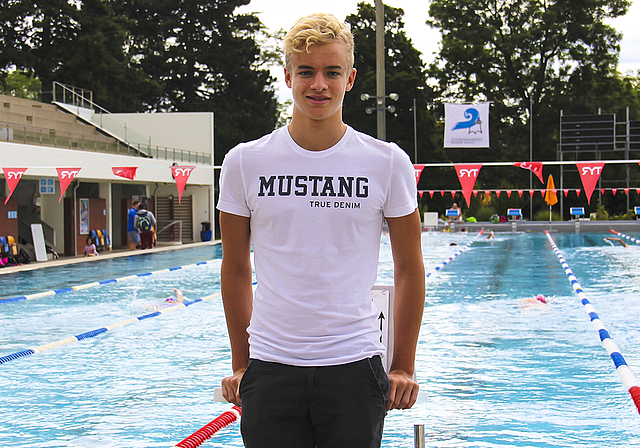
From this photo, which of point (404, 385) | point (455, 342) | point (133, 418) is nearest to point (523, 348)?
point (455, 342)

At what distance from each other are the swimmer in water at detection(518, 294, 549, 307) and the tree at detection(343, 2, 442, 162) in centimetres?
3194

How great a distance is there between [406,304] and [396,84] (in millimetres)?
42639

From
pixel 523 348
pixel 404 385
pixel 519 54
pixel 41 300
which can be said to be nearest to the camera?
pixel 404 385

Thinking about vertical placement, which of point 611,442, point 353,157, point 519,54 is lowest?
point 611,442

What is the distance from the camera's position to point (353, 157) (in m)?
1.79

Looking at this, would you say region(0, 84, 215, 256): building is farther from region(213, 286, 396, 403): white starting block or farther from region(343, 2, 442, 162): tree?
region(343, 2, 442, 162): tree

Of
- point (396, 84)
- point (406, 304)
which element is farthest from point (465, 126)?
point (406, 304)

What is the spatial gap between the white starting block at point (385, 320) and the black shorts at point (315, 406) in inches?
12.1

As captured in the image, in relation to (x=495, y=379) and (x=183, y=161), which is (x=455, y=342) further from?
(x=183, y=161)

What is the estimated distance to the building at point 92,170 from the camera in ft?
58.7

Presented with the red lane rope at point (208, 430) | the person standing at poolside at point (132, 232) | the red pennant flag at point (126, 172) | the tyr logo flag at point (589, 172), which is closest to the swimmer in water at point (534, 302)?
the tyr logo flag at point (589, 172)

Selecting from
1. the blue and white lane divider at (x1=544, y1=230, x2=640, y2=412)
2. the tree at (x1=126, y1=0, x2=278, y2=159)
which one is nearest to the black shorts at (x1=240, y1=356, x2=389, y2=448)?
the blue and white lane divider at (x1=544, y1=230, x2=640, y2=412)

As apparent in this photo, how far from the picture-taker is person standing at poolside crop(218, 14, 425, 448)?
173 centimetres

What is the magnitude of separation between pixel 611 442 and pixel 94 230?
19.4 metres
